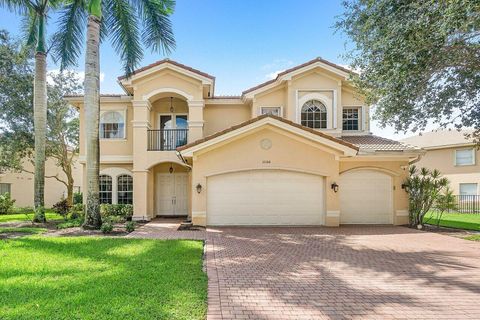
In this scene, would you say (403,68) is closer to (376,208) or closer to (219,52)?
(376,208)

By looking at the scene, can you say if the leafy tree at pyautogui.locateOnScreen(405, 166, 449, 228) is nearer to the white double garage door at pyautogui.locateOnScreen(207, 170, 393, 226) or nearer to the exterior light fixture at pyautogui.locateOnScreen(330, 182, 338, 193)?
the exterior light fixture at pyautogui.locateOnScreen(330, 182, 338, 193)

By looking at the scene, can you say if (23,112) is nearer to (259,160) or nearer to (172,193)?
(172,193)

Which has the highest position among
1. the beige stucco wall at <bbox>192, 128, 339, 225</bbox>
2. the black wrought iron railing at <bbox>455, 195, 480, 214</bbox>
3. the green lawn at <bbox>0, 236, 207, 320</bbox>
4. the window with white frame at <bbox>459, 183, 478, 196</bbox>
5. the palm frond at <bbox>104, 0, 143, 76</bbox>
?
the palm frond at <bbox>104, 0, 143, 76</bbox>

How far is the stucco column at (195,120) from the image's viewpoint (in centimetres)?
1791

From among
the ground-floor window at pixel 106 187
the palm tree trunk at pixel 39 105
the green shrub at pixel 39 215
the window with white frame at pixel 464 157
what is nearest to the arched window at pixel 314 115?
the ground-floor window at pixel 106 187

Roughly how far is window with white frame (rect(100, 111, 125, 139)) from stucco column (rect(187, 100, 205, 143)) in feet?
14.3

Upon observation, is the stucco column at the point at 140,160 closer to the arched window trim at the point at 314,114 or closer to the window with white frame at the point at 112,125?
the window with white frame at the point at 112,125

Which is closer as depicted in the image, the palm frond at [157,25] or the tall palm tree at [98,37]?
the tall palm tree at [98,37]

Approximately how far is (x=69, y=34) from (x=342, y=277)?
55.3 feet

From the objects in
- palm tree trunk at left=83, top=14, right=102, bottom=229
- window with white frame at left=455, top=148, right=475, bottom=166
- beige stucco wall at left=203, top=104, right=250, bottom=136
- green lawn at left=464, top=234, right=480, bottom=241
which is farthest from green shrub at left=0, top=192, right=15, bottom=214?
window with white frame at left=455, top=148, right=475, bottom=166

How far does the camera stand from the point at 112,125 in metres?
19.2

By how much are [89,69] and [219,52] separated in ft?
23.3

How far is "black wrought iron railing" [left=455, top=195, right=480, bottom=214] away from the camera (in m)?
27.3

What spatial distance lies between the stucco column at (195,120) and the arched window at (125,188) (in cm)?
485
